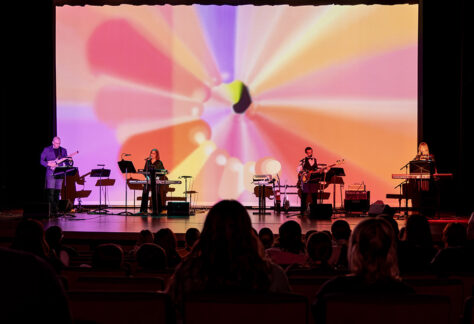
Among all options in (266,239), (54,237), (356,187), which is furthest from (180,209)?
(266,239)

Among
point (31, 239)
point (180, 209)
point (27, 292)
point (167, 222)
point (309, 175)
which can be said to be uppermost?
point (309, 175)

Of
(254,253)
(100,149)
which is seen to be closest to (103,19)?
(100,149)

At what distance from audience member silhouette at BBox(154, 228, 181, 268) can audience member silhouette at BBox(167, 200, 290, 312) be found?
166 centimetres

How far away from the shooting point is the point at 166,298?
1.90 metres

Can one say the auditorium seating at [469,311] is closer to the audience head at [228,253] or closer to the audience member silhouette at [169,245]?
the audience head at [228,253]

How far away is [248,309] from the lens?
5.79ft

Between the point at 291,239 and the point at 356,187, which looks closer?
the point at 291,239

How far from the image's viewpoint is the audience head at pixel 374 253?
214 centimetres

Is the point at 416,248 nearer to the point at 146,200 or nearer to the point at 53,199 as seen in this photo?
the point at 146,200

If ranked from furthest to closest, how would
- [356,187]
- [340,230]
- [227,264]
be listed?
[356,187] → [340,230] → [227,264]

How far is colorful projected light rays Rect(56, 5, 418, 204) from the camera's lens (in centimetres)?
1104

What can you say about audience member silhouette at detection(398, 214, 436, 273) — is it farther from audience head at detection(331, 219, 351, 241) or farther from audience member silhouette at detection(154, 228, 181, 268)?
audience member silhouette at detection(154, 228, 181, 268)

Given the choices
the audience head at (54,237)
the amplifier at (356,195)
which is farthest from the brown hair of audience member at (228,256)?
the amplifier at (356,195)

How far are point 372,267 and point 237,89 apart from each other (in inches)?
374
